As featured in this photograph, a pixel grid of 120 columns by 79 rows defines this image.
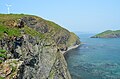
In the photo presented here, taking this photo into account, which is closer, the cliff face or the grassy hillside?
the cliff face

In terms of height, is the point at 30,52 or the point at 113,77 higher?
the point at 30,52

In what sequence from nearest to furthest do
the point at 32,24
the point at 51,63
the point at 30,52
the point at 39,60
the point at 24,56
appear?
1. the point at 24,56
2. the point at 30,52
3. the point at 39,60
4. the point at 51,63
5. the point at 32,24

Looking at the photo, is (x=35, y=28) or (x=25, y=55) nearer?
(x=25, y=55)

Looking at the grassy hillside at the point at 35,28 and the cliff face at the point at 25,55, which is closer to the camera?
the cliff face at the point at 25,55

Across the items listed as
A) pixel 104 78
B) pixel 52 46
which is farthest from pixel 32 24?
pixel 52 46

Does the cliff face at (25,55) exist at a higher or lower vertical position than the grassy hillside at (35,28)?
lower

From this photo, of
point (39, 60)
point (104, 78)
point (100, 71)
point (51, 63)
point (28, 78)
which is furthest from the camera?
point (100, 71)

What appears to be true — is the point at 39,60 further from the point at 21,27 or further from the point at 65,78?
the point at 65,78

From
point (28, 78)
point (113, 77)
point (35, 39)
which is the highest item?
point (35, 39)

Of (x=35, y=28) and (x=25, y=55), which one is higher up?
(x=35, y=28)

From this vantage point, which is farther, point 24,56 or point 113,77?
→ point 113,77

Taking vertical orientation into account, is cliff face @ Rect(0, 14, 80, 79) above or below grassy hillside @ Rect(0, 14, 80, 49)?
below

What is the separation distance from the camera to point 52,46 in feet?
178

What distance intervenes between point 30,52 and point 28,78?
6.59 m
